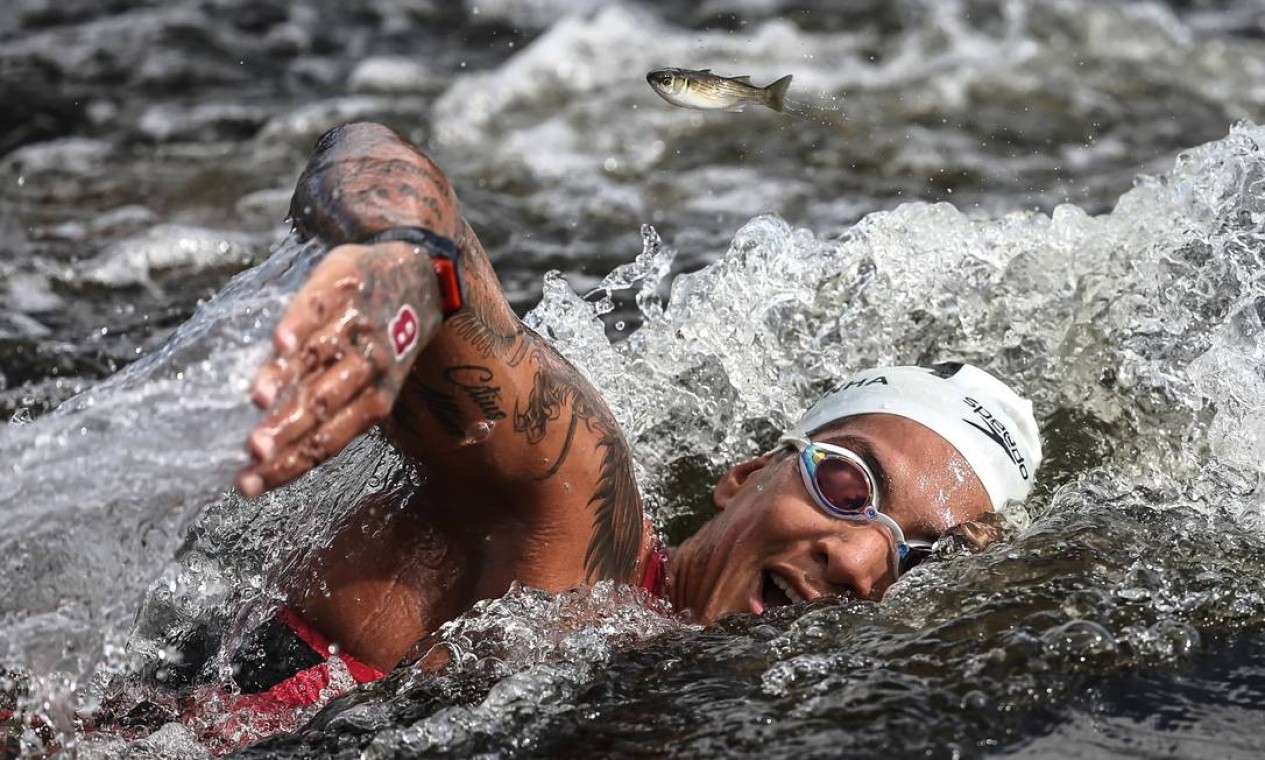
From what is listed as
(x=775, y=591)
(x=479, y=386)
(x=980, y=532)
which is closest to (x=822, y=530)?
(x=775, y=591)

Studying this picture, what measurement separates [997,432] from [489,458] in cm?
167

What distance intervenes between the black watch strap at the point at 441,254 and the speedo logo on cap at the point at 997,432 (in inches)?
75.6

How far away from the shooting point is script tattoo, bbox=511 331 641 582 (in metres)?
3.65

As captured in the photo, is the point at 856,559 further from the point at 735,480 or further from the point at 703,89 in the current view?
the point at 703,89

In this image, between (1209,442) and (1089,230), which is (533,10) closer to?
(1089,230)

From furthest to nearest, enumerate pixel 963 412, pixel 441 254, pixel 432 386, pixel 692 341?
1. pixel 692 341
2. pixel 963 412
3. pixel 432 386
4. pixel 441 254

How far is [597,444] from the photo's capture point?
3.87 m

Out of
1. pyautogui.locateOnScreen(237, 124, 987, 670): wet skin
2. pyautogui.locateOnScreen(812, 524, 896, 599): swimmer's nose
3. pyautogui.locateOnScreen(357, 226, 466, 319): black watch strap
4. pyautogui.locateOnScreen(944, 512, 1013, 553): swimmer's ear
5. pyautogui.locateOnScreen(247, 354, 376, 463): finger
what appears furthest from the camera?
pyautogui.locateOnScreen(944, 512, 1013, 553): swimmer's ear

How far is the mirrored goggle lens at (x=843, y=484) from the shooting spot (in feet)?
13.8

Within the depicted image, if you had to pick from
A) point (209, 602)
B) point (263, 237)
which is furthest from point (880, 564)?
point (263, 237)

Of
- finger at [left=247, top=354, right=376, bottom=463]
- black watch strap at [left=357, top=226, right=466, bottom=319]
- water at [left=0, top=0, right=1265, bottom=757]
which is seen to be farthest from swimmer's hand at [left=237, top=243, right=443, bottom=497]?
water at [left=0, top=0, right=1265, bottom=757]

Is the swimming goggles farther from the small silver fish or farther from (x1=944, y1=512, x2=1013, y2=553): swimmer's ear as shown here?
the small silver fish

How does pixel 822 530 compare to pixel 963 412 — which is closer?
pixel 822 530

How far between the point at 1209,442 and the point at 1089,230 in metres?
1.17
